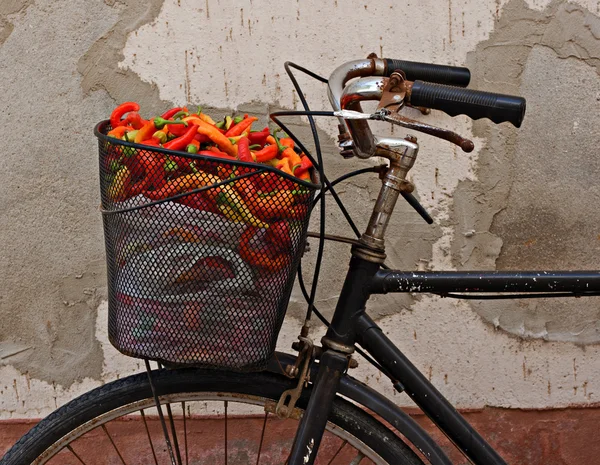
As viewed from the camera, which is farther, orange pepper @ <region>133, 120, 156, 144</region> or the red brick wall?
the red brick wall

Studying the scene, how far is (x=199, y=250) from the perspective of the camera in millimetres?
1333

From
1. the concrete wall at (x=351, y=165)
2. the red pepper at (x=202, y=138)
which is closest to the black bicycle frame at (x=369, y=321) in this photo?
the red pepper at (x=202, y=138)

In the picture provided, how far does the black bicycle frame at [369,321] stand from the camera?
1.49 m

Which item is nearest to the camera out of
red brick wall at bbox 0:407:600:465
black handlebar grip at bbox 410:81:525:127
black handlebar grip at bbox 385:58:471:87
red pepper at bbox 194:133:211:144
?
black handlebar grip at bbox 410:81:525:127

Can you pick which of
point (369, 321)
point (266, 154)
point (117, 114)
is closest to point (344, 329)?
point (369, 321)

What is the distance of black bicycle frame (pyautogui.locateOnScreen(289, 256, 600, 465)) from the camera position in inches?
58.7

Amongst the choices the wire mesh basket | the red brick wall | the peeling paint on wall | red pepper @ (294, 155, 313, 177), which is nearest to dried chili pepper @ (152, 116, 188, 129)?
the wire mesh basket

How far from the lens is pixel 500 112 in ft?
4.27

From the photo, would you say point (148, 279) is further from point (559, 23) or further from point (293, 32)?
point (559, 23)

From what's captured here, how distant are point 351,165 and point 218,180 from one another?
1141 millimetres

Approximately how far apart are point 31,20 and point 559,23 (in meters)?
1.59

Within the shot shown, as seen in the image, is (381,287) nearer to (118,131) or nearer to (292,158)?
(292,158)

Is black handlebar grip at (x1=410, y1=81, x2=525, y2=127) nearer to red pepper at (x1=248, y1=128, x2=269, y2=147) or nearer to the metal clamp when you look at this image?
red pepper at (x1=248, y1=128, x2=269, y2=147)

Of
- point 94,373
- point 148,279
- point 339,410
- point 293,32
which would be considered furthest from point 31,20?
point 339,410
